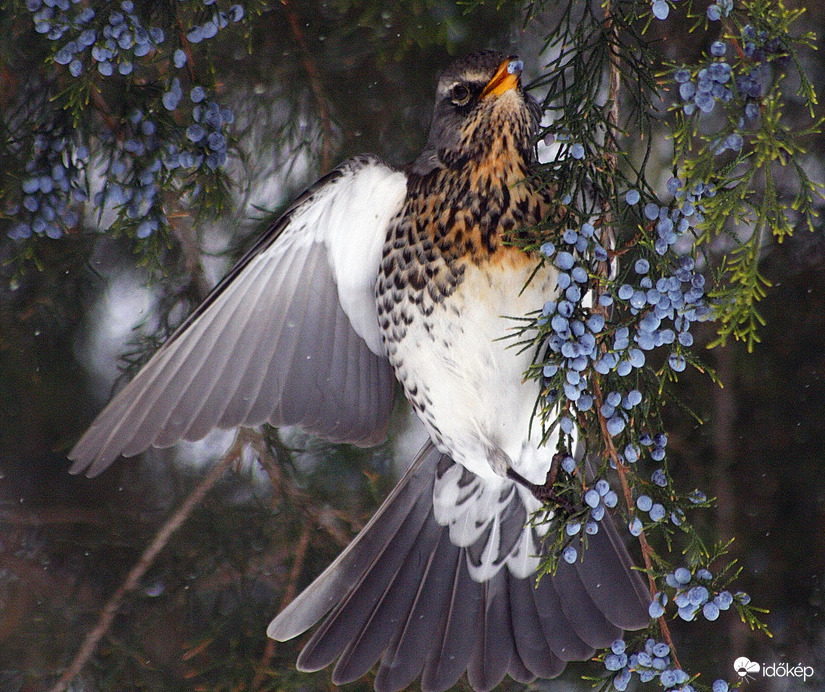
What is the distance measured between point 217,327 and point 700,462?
118 centimetres

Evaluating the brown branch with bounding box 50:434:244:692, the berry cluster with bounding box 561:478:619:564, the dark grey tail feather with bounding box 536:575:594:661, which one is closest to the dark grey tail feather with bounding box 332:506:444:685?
the dark grey tail feather with bounding box 536:575:594:661

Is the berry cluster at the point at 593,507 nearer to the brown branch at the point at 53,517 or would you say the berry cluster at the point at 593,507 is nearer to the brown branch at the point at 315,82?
the brown branch at the point at 315,82

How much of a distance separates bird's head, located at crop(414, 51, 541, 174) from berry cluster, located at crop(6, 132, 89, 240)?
2.29 ft

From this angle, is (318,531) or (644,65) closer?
(644,65)

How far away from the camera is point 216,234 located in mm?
2303

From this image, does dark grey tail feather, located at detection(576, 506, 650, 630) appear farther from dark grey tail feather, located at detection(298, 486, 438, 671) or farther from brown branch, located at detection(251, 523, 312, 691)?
brown branch, located at detection(251, 523, 312, 691)

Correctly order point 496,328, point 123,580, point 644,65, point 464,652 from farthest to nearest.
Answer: point 123,580, point 464,652, point 496,328, point 644,65

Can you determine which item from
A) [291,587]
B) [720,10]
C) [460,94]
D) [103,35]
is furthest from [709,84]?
[291,587]

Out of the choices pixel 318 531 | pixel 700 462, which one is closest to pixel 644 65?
Answer: pixel 700 462

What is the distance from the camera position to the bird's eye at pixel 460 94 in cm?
162

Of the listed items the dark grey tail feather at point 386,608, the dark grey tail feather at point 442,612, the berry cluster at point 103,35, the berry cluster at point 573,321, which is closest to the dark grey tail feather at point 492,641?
the dark grey tail feather at point 442,612

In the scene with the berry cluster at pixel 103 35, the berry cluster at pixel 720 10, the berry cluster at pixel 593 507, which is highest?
the berry cluster at pixel 103 35

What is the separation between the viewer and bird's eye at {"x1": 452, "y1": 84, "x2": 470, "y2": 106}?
162 cm

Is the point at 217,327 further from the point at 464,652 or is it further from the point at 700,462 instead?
the point at 700,462
